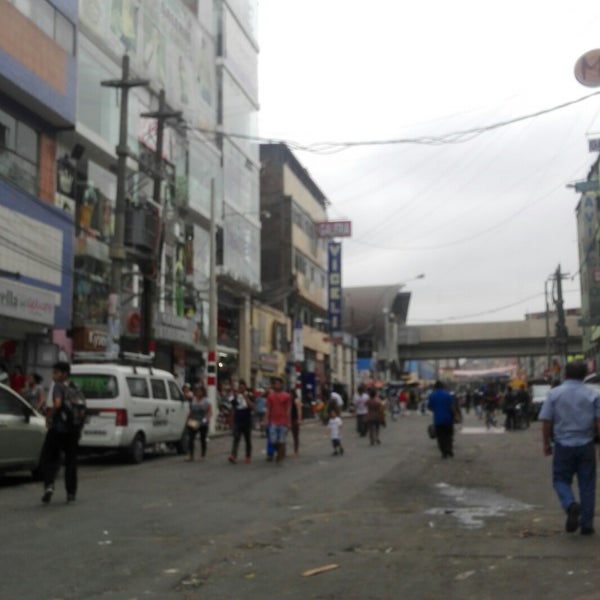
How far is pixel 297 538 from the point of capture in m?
9.04

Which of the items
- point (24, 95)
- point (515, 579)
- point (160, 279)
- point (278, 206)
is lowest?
point (515, 579)

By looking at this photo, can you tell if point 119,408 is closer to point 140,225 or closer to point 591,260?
point 140,225

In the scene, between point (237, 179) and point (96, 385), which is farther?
point (237, 179)

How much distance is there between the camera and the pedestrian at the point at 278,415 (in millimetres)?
18688

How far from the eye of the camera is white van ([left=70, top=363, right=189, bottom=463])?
18.3 metres

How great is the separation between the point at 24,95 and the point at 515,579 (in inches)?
866

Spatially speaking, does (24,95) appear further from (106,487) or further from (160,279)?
(106,487)

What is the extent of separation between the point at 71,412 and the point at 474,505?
5.13 meters

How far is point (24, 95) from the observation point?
2544cm

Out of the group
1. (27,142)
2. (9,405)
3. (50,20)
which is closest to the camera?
(9,405)

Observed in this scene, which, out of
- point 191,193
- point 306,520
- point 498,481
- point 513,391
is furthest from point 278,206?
point 306,520

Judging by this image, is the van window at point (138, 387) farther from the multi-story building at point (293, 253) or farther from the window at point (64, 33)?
the multi-story building at point (293, 253)

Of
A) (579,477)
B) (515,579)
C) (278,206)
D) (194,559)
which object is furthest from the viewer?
(278,206)

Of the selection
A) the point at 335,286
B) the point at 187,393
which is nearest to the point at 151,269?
the point at 187,393
